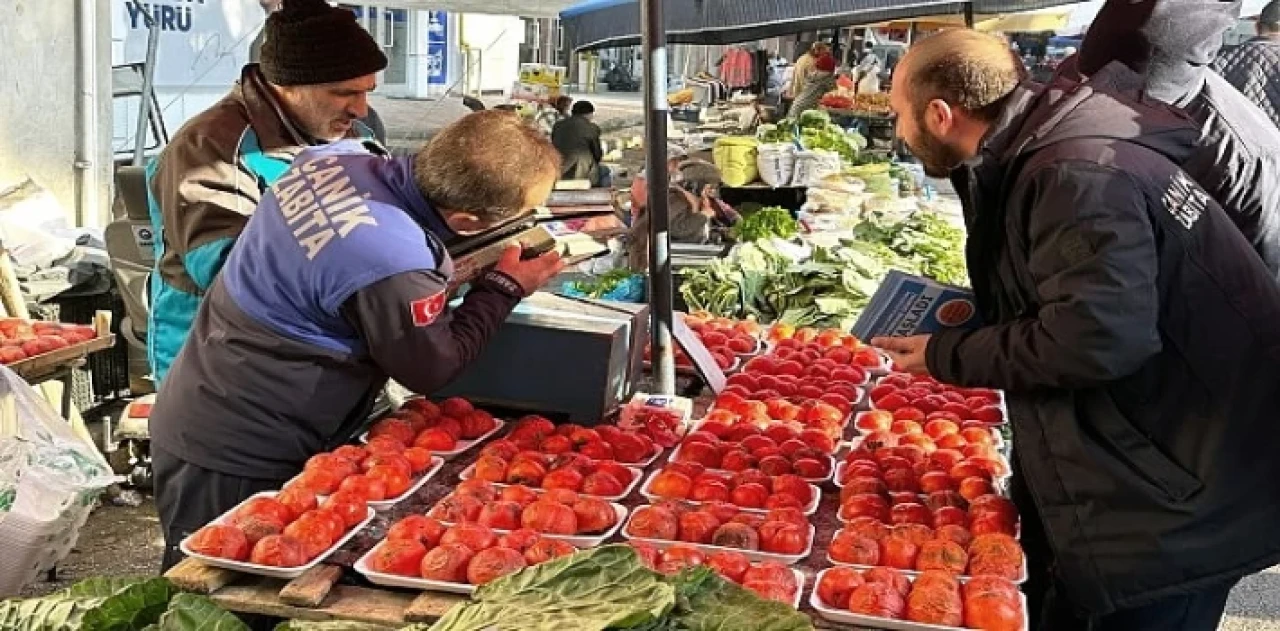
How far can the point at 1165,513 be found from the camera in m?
2.74

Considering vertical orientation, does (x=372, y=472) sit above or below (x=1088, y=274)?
below

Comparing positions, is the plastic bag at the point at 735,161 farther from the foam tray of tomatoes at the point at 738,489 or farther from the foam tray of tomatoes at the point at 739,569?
the foam tray of tomatoes at the point at 739,569

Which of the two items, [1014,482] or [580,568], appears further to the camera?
[1014,482]

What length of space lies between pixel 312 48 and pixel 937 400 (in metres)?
2.12

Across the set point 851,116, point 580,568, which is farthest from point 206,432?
point 851,116

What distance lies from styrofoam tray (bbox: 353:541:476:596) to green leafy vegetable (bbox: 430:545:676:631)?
7.8 inches

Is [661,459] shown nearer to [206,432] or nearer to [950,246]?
[206,432]

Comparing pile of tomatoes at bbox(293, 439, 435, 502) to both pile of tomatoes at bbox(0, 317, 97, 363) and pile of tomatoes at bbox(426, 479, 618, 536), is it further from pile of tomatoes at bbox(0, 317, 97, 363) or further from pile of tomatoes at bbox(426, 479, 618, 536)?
pile of tomatoes at bbox(0, 317, 97, 363)

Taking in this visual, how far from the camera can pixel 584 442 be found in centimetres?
327

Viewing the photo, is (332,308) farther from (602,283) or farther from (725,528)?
(602,283)

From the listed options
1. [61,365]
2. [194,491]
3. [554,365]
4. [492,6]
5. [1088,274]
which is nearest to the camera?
[1088,274]

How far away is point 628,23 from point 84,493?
11.6 ft

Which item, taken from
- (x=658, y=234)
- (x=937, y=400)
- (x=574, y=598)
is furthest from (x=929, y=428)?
(x=574, y=598)

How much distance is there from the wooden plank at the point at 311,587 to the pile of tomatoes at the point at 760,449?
0.99m
